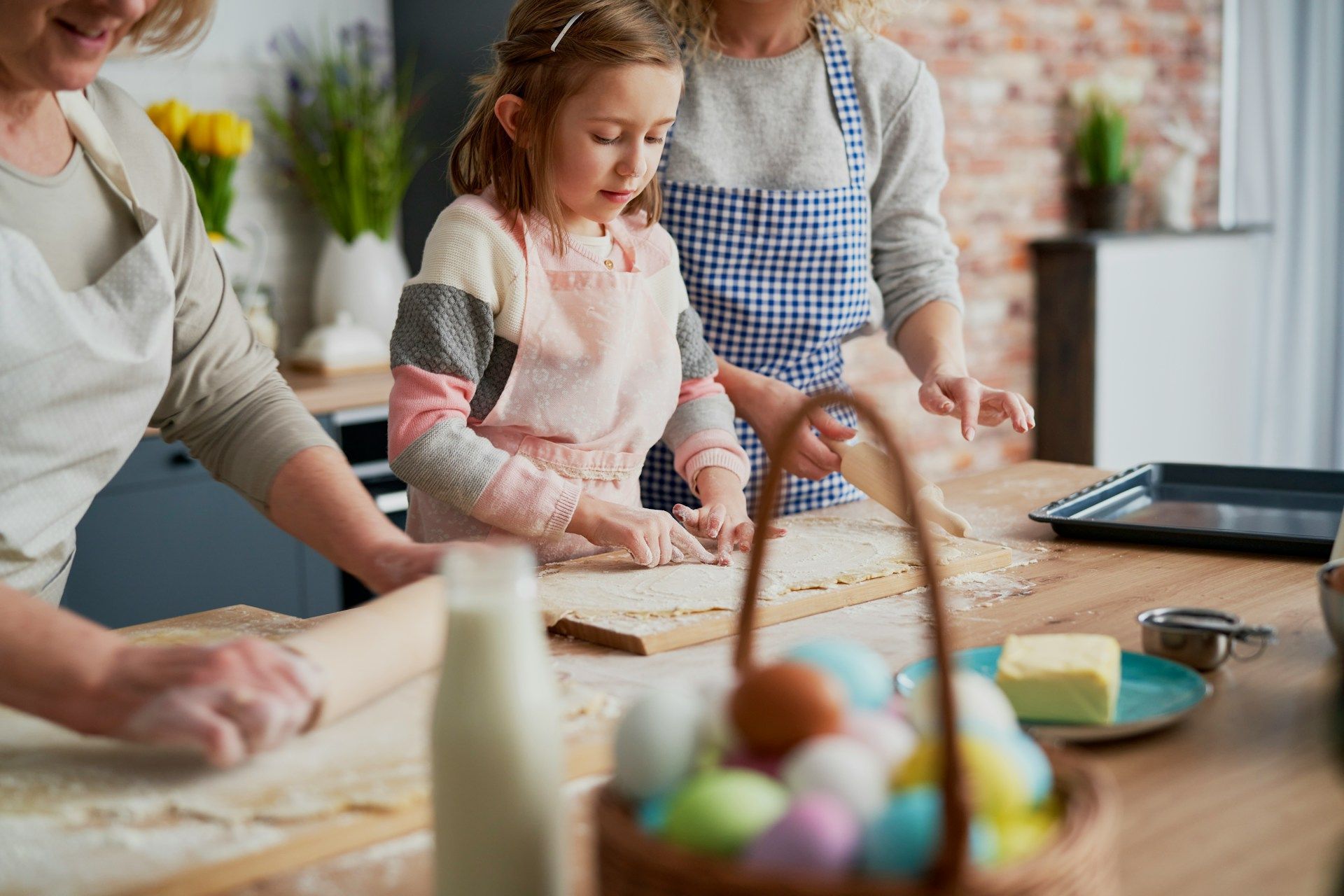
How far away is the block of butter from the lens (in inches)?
35.0

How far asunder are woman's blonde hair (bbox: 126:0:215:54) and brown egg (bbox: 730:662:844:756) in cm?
94

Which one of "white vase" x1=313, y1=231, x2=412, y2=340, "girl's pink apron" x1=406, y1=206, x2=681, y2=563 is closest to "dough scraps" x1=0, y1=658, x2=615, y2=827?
"girl's pink apron" x1=406, y1=206, x2=681, y2=563

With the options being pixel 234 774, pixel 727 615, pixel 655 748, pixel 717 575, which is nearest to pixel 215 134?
pixel 717 575

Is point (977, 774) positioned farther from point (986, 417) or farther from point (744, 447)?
point (744, 447)

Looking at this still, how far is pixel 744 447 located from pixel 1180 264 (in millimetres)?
2930

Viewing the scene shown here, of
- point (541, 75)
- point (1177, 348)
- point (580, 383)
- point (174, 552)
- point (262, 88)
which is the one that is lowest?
point (174, 552)

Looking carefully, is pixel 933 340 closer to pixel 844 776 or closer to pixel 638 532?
pixel 638 532

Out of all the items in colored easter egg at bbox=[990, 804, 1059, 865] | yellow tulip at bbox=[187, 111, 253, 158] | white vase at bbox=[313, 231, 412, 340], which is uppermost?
yellow tulip at bbox=[187, 111, 253, 158]

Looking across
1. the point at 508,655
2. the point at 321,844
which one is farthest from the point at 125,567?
the point at 508,655

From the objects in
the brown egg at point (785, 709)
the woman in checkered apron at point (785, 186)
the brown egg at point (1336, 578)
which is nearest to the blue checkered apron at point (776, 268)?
the woman in checkered apron at point (785, 186)

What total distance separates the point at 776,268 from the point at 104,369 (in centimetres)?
96

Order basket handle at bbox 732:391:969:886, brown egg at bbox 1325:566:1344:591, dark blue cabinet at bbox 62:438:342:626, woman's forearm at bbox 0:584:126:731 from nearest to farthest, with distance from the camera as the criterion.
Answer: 1. basket handle at bbox 732:391:969:886
2. woman's forearm at bbox 0:584:126:731
3. brown egg at bbox 1325:566:1344:591
4. dark blue cabinet at bbox 62:438:342:626

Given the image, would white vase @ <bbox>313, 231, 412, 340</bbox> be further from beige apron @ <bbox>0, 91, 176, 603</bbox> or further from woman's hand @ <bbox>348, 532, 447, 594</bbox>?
woman's hand @ <bbox>348, 532, 447, 594</bbox>

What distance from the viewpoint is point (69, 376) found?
1129 millimetres
